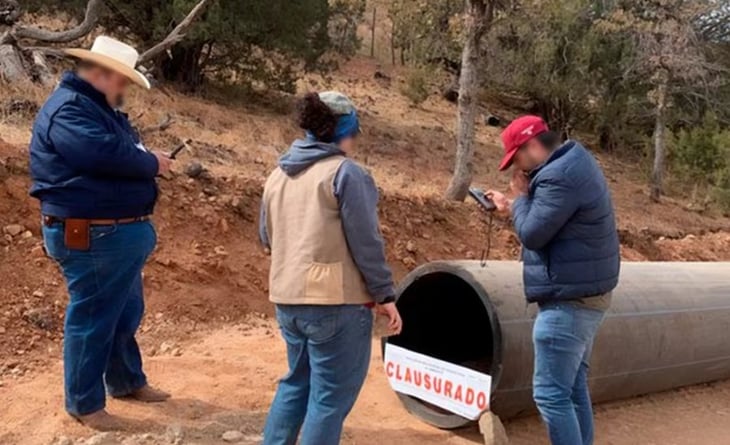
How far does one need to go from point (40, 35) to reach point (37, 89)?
25.8 inches

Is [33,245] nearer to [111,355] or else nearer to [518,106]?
[111,355]

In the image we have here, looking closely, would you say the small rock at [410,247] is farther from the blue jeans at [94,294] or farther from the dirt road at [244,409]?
the blue jeans at [94,294]

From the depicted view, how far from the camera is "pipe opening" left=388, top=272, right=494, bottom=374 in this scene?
505 centimetres

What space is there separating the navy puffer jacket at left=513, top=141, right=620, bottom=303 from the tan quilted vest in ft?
2.56

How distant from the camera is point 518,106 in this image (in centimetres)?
1916

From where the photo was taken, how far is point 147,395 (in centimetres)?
423

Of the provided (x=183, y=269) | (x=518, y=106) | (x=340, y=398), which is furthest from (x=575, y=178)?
(x=518, y=106)

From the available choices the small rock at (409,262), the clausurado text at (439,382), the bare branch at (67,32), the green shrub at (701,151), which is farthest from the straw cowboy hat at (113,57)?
the green shrub at (701,151)

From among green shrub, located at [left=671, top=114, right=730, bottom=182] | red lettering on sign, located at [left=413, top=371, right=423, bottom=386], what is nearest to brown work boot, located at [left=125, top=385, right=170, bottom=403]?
red lettering on sign, located at [left=413, top=371, right=423, bottom=386]

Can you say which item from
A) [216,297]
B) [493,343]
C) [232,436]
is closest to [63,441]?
[232,436]

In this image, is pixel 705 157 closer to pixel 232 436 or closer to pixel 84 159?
pixel 232 436

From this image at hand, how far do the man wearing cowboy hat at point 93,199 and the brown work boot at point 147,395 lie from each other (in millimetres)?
383

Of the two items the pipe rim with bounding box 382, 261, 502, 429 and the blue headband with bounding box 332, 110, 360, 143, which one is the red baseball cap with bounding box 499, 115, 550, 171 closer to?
the blue headband with bounding box 332, 110, 360, 143

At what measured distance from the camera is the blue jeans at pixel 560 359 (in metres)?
3.42
